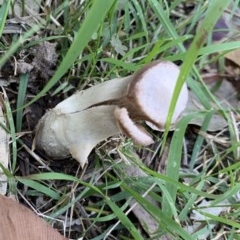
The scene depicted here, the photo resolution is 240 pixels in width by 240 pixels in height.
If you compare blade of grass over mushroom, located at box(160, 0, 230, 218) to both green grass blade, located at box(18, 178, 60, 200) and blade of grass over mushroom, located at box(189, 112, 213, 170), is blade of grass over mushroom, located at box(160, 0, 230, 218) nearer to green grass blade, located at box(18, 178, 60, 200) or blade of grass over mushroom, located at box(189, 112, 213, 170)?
green grass blade, located at box(18, 178, 60, 200)

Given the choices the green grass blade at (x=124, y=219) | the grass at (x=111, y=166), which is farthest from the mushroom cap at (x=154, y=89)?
the green grass blade at (x=124, y=219)

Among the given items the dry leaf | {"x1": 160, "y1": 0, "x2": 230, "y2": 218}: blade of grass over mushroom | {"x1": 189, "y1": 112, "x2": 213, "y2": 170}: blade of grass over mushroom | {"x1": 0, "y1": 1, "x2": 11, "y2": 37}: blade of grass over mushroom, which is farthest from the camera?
{"x1": 189, "y1": 112, "x2": 213, "y2": 170}: blade of grass over mushroom

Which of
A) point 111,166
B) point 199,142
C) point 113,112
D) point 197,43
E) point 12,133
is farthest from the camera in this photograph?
point 199,142

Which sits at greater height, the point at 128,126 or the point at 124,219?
the point at 128,126

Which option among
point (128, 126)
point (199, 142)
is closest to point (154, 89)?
point (128, 126)

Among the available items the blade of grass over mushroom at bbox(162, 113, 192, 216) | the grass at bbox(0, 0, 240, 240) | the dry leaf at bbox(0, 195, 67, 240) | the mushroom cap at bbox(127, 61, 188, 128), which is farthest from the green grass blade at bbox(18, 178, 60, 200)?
the mushroom cap at bbox(127, 61, 188, 128)

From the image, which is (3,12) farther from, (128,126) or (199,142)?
(199,142)
